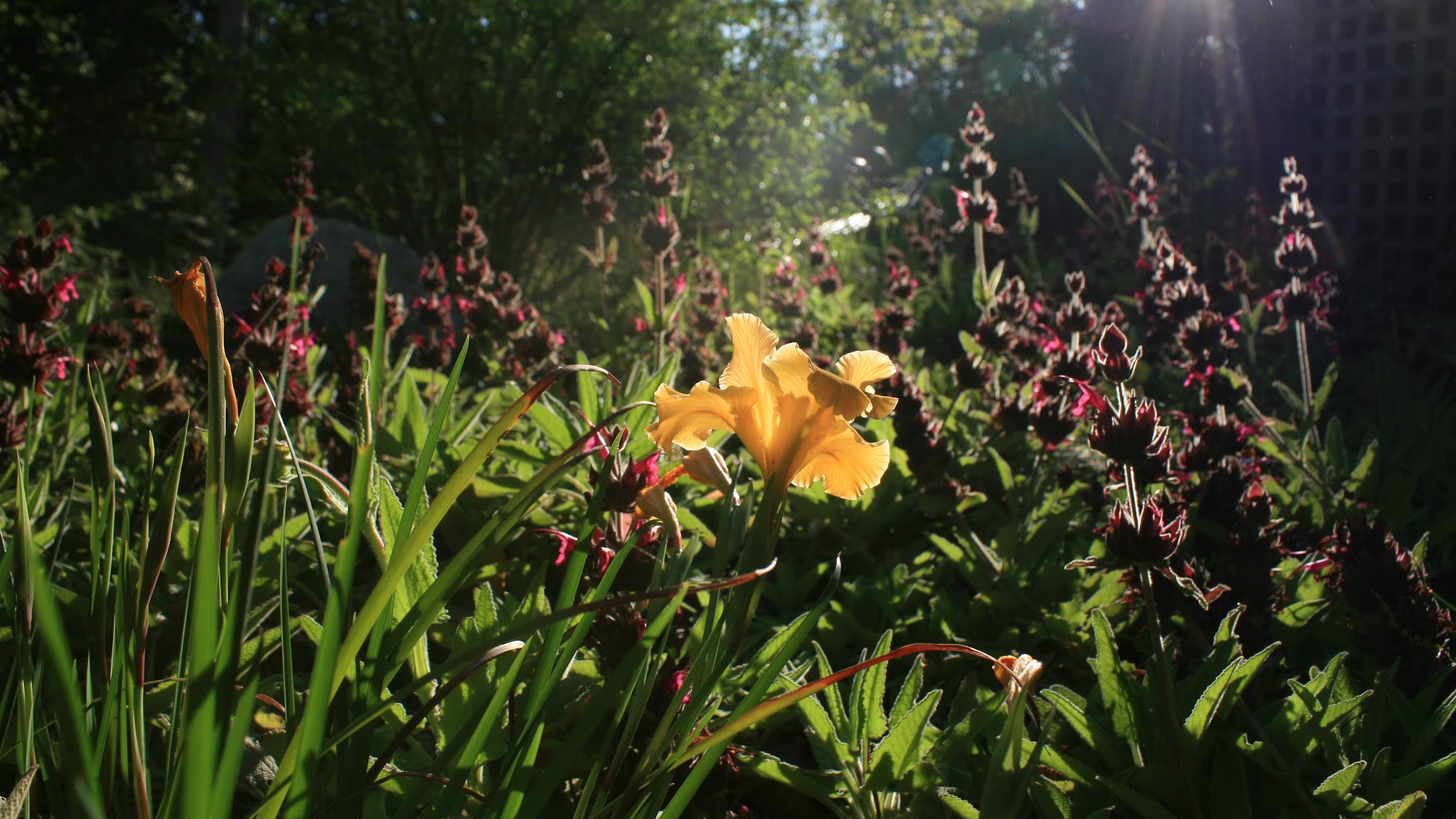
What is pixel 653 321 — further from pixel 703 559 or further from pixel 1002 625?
pixel 1002 625

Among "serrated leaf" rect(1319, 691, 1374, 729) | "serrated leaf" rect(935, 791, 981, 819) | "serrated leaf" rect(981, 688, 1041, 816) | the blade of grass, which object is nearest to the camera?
the blade of grass

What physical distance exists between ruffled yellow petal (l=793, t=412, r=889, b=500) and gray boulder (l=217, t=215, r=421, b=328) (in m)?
4.97

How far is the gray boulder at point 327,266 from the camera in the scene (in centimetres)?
560

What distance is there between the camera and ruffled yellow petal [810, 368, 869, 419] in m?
0.89

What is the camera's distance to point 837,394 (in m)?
0.89

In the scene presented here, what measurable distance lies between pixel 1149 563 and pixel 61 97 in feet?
52.6

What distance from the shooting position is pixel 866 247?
8211 mm

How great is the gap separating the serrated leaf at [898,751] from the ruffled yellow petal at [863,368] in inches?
19.0

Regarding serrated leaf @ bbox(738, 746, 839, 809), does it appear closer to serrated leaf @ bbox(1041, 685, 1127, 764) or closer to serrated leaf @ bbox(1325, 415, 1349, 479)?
serrated leaf @ bbox(1041, 685, 1127, 764)

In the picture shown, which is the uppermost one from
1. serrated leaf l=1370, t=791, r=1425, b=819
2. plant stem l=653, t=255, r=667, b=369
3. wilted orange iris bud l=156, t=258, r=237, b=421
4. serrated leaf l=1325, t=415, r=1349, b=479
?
wilted orange iris bud l=156, t=258, r=237, b=421

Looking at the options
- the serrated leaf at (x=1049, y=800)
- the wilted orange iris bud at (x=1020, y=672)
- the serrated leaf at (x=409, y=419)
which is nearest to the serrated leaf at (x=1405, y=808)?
the serrated leaf at (x=1049, y=800)

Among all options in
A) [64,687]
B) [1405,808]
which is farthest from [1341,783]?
[64,687]

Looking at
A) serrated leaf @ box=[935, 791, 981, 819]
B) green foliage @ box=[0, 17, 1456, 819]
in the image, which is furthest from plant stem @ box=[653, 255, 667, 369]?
serrated leaf @ box=[935, 791, 981, 819]

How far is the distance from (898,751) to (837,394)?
1.92 ft
